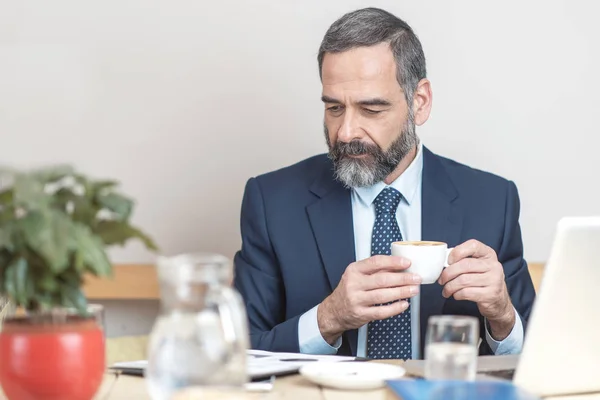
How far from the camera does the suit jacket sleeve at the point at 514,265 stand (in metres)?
2.08

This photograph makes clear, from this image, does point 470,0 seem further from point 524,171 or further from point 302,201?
point 302,201

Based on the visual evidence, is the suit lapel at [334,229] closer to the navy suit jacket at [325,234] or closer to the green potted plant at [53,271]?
the navy suit jacket at [325,234]

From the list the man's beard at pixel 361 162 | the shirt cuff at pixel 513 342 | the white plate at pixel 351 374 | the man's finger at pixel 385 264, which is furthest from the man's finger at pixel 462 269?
the man's beard at pixel 361 162

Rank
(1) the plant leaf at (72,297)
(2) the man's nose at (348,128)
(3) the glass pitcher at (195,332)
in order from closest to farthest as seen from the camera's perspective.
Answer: (3) the glass pitcher at (195,332), (1) the plant leaf at (72,297), (2) the man's nose at (348,128)

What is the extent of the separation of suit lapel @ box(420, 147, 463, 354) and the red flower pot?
109 centimetres

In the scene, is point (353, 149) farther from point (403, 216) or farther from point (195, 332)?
point (195, 332)

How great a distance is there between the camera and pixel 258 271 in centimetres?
212

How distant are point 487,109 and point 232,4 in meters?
0.78

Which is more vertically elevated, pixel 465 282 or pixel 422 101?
pixel 422 101

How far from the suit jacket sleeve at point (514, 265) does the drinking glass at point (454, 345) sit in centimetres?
87

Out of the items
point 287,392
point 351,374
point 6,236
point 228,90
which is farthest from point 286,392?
point 228,90

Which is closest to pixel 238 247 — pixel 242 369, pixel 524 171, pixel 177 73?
pixel 177 73

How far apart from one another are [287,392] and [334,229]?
84 cm

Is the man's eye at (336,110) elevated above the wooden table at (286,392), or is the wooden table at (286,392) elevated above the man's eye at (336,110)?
the man's eye at (336,110)
